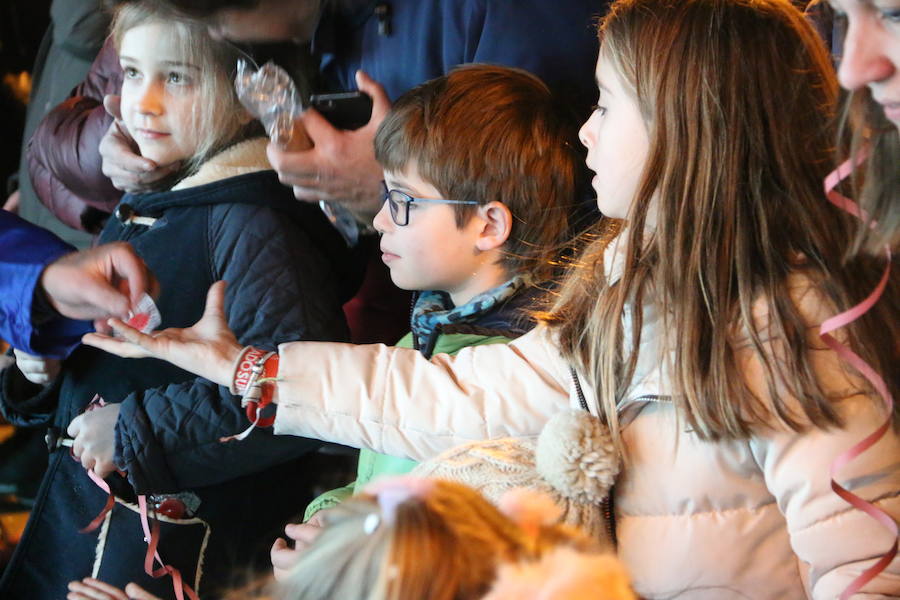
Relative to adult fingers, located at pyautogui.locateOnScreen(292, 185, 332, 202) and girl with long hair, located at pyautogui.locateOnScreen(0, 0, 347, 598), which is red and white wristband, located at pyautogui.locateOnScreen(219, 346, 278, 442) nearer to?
girl with long hair, located at pyautogui.locateOnScreen(0, 0, 347, 598)

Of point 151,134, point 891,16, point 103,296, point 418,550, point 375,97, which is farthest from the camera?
point 151,134

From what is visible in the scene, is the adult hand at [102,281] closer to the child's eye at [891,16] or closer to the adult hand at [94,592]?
the adult hand at [94,592]

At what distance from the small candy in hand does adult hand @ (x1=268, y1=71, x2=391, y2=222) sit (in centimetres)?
32

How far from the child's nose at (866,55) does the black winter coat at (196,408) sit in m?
0.99

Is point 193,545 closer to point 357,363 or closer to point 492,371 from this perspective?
point 357,363

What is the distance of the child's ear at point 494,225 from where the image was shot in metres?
1.58

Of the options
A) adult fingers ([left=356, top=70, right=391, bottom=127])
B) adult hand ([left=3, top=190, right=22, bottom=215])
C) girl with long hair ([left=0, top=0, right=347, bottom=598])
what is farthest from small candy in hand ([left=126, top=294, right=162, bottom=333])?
adult hand ([left=3, top=190, right=22, bottom=215])

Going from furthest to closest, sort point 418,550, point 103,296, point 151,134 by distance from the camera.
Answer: point 151,134, point 103,296, point 418,550

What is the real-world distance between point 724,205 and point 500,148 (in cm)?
48

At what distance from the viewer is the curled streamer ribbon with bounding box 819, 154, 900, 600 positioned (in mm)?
1035

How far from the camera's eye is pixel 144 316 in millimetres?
1493

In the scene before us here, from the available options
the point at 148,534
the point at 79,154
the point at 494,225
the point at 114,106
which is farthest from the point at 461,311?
the point at 79,154

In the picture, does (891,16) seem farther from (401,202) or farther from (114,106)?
(114,106)

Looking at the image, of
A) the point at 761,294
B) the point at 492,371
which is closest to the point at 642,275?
the point at 761,294
